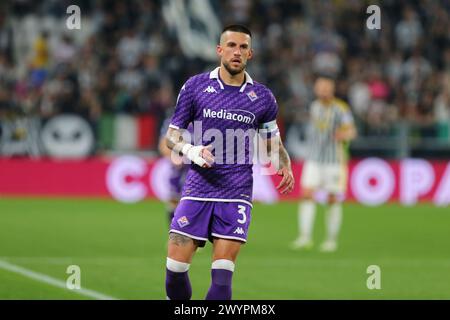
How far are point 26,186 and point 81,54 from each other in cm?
342

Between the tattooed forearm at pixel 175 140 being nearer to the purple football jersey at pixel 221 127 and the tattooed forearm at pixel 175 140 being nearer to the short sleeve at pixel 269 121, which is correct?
the purple football jersey at pixel 221 127

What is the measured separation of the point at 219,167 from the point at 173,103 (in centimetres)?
1461

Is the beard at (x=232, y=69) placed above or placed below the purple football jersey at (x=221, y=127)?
above

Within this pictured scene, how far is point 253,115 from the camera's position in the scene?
862cm

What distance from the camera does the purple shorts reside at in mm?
8484

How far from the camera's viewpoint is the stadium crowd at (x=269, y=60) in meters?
24.1

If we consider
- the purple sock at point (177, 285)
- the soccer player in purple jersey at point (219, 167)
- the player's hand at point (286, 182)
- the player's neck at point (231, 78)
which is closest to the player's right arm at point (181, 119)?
the soccer player in purple jersey at point (219, 167)

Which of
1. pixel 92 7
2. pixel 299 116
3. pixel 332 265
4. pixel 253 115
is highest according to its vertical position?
pixel 92 7

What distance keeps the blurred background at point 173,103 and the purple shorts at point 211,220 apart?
8.22 m

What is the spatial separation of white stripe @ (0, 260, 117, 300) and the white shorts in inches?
212

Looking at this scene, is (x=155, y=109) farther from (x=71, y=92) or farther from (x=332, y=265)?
(x=332, y=265)

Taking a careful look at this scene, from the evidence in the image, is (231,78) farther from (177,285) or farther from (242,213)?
(177,285)

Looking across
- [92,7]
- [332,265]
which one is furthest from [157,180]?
[332,265]

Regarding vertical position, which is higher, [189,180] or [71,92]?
[71,92]
